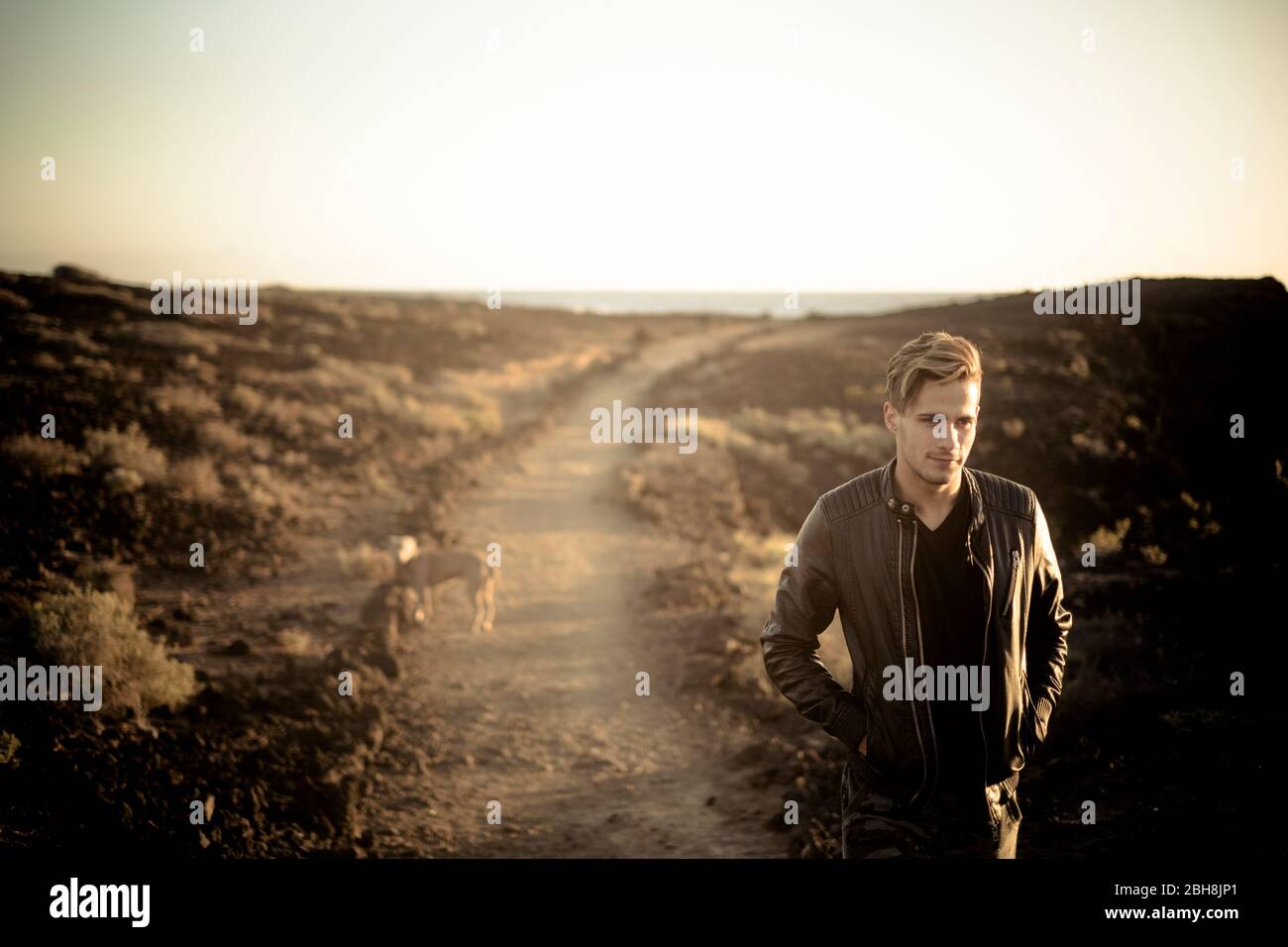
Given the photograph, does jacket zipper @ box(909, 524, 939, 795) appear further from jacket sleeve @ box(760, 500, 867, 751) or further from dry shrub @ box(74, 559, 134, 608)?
dry shrub @ box(74, 559, 134, 608)

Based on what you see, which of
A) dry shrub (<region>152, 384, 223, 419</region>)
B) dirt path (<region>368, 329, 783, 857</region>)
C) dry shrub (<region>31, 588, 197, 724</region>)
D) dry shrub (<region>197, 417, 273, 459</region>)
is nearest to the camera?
dirt path (<region>368, 329, 783, 857</region>)

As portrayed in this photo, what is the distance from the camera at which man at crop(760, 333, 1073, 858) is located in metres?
2.74

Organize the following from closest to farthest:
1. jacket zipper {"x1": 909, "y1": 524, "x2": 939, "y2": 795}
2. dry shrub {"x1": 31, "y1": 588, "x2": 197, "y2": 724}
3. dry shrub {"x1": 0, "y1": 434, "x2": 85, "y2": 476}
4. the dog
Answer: jacket zipper {"x1": 909, "y1": 524, "x2": 939, "y2": 795} → dry shrub {"x1": 31, "y1": 588, "x2": 197, "y2": 724} → the dog → dry shrub {"x1": 0, "y1": 434, "x2": 85, "y2": 476}

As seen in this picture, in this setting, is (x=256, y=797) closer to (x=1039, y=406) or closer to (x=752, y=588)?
(x=752, y=588)

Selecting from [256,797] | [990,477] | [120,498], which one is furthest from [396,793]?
[120,498]

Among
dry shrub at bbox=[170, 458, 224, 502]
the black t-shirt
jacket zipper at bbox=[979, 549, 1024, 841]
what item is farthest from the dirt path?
dry shrub at bbox=[170, 458, 224, 502]

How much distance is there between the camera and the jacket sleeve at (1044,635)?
2941 mm

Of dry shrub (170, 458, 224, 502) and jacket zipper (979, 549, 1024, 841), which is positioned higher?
dry shrub (170, 458, 224, 502)

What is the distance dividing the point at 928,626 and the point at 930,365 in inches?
38.9

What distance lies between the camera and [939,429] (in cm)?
277

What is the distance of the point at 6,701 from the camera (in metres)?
6.70

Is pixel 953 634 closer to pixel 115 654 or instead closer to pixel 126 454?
pixel 115 654

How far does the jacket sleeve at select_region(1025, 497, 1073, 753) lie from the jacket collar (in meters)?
0.27

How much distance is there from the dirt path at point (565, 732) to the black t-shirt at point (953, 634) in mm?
3911
